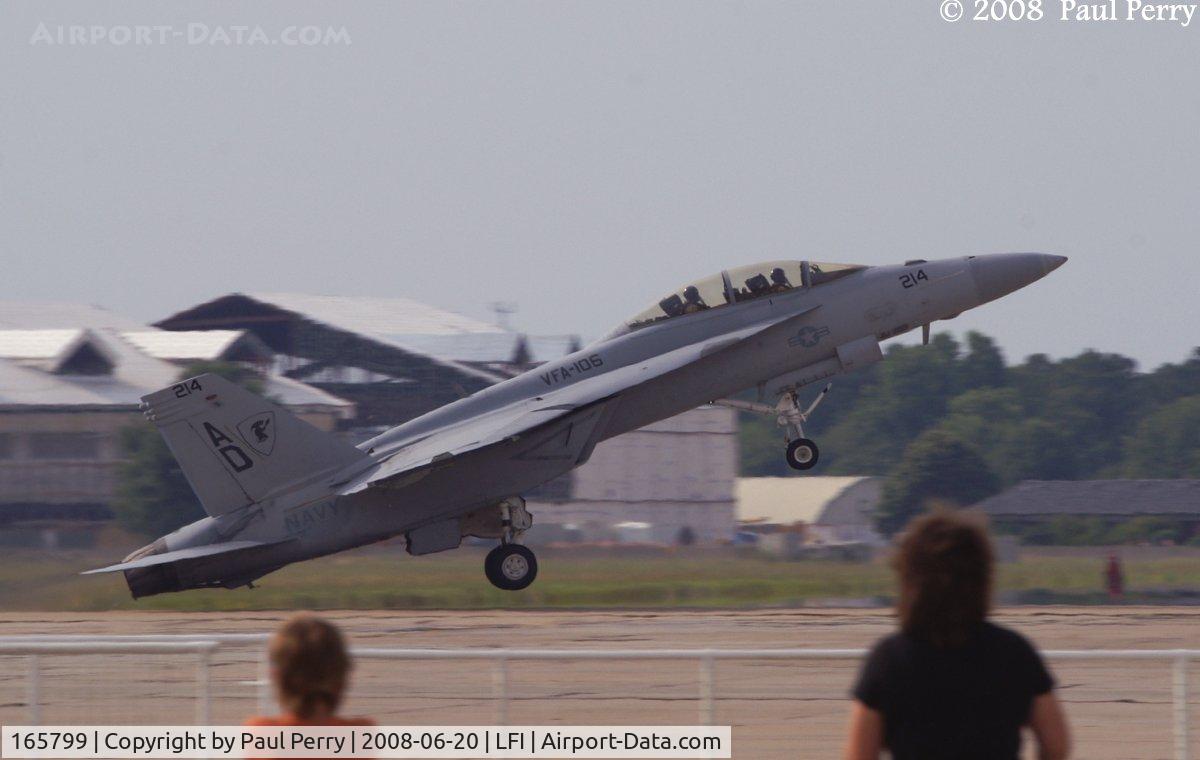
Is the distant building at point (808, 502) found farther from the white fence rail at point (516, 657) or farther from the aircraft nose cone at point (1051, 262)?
the white fence rail at point (516, 657)

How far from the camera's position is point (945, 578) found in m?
4.91

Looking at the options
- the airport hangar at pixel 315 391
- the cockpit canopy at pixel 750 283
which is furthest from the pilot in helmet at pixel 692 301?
the airport hangar at pixel 315 391

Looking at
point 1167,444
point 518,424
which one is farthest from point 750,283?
point 1167,444

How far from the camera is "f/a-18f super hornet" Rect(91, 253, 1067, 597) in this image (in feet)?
70.3

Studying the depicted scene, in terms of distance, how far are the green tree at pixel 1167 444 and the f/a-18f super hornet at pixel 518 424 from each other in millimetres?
63152

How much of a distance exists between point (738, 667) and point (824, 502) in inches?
2283

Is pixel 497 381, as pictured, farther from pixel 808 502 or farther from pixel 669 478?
pixel 808 502

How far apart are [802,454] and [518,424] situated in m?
3.86

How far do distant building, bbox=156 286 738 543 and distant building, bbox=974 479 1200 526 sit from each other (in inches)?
394

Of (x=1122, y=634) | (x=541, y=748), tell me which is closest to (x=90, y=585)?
(x=1122, y=634)

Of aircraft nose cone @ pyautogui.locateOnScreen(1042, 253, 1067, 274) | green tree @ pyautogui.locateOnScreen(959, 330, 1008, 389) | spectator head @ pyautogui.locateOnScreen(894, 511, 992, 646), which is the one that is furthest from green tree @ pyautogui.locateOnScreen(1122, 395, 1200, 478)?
spectator head @ pyautogui.locateOnScreen(894, 511, 992, 646)

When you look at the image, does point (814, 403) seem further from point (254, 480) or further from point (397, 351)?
point (397, 351)

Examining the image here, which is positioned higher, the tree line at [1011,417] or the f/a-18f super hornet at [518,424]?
the tree line at [1011,417]

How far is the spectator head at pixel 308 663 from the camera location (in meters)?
4.90
